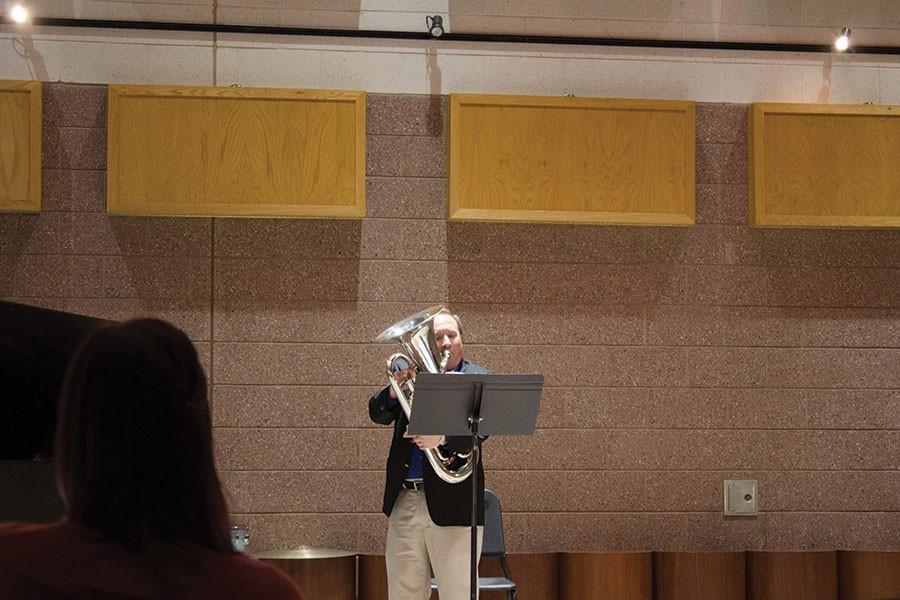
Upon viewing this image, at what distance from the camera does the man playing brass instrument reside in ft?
14.9

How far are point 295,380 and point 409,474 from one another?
1.57m

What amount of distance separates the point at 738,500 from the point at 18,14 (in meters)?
4.54

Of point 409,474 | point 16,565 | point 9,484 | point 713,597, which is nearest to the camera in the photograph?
point 16,565

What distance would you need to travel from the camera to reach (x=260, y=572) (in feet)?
4.07

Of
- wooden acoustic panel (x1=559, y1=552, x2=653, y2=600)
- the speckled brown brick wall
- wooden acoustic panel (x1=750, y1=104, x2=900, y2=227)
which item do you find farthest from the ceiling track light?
wooden acoustic panel (x1=559, y1=552, x2=653, y2=600)

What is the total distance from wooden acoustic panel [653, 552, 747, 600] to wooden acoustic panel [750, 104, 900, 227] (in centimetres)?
179

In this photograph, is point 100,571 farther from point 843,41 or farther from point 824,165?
point 843,41

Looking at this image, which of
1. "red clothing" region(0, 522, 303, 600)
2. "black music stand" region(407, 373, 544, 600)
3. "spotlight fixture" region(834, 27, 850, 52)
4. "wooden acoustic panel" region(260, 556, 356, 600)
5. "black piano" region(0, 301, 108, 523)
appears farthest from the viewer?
"spotlight fixture" region(834, 27, 850, 52)

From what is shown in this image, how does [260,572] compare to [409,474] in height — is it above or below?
above

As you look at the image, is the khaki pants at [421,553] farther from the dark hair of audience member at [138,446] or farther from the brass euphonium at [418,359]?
the dark hair of audience member at [138,446]

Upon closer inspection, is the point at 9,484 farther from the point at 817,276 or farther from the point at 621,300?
the point at 817,276

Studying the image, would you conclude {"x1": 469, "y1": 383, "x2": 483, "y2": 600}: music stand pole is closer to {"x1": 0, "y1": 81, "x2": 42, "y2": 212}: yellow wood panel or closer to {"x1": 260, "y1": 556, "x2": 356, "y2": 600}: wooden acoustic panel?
{"x1": 260, "y1": 556, "x2": 356, "y2": 600}: wooden acoustic panel

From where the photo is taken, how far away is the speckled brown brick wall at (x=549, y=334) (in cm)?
599

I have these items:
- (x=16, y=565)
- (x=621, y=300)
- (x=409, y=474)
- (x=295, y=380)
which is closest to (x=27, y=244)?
(x=295, y=380)
